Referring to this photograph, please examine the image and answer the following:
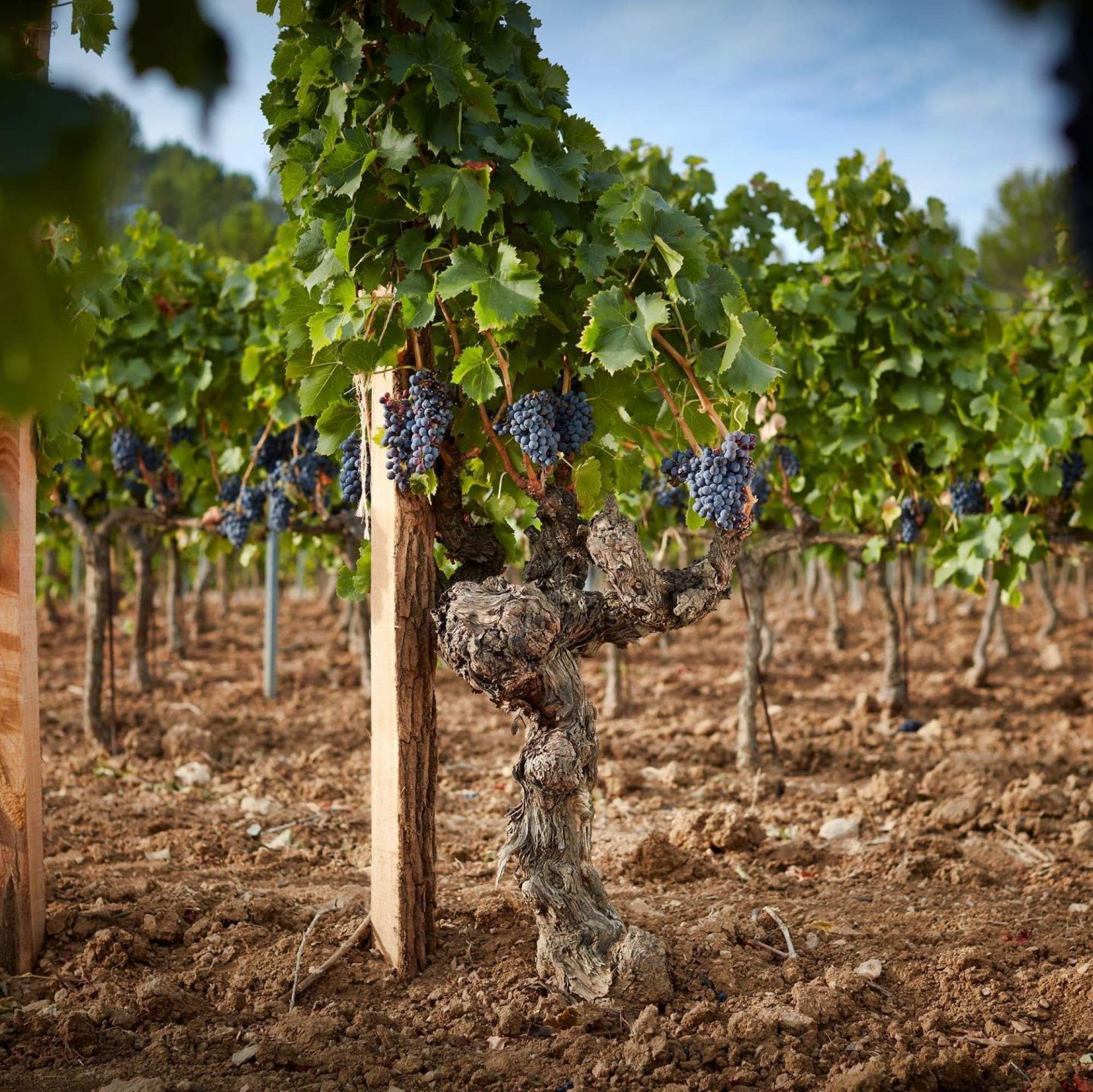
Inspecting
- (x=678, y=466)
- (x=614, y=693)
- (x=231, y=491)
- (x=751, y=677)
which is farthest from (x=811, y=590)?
(x=678, y=466)

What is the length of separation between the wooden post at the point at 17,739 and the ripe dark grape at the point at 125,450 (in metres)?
3.70

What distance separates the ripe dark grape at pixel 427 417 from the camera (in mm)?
2895

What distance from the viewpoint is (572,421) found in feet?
9.69

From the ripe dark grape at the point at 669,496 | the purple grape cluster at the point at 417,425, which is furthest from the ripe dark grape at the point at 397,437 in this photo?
the ripe dark grape at the point at 669,496

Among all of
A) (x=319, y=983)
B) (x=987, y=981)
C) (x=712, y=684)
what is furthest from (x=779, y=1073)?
(x=712, y=684)

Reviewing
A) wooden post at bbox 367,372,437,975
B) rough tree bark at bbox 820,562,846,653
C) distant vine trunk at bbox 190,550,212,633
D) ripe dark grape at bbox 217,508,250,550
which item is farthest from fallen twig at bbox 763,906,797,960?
distant vine trunk at bbox 190,550,212,633

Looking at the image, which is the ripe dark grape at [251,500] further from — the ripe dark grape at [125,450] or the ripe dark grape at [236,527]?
the ripe dark grape at [125,450]

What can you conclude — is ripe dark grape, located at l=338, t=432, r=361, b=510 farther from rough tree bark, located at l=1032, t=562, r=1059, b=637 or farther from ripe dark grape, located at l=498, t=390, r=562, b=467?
rough tree bark, located at l=1032, t=562, r=1059, b=637

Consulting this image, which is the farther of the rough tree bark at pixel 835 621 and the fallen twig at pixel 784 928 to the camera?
the rough tree bark at pixel 835 621

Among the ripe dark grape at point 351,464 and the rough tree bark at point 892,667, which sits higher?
the ripe dark grape at point 351,464

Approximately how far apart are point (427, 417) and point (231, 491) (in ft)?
13.8

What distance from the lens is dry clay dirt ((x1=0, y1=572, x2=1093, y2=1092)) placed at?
267 centimetres

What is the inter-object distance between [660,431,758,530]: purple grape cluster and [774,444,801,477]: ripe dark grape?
3532mm

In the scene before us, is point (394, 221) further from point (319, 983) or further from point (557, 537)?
point (319, 983)
